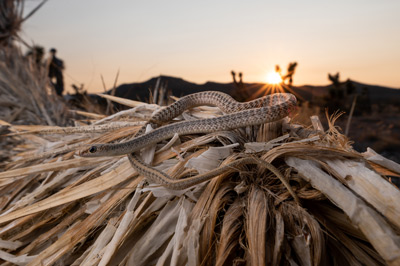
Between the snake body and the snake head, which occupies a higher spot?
the snake body

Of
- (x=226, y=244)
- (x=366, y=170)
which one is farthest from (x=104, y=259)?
(x=366, y=170)

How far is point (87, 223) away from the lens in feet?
7.81

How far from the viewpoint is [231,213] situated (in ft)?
6.45

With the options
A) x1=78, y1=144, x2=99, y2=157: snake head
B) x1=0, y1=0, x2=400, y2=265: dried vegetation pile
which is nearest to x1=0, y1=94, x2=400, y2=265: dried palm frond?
x1=0, y1=0, x2=400, y2=265: dried vegetation pile

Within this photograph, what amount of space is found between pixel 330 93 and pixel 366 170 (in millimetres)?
15647

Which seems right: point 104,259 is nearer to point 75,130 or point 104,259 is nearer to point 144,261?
point 144,261

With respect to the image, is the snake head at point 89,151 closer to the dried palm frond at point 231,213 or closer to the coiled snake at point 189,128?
the coiled snake at point 189,128

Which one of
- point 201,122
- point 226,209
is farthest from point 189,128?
point 226,209

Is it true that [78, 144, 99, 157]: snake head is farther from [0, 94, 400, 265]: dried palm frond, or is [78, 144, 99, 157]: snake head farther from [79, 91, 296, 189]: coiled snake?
[0, 94, 400, 265]: dried palm frond

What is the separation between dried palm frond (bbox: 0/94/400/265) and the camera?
1755 mm

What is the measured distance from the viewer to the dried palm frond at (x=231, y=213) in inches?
69.1

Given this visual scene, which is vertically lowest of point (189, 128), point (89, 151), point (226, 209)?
point (226, 209)

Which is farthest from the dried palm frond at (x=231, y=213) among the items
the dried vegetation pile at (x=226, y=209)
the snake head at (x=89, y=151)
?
the snake head at (x=89, y=151)

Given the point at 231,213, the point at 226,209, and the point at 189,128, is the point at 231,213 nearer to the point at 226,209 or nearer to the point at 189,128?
the point at 226,209
